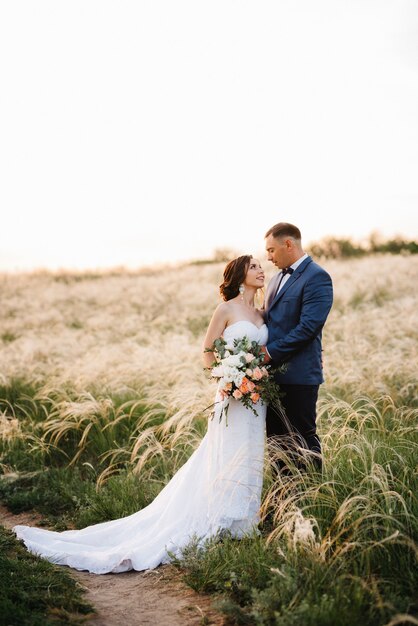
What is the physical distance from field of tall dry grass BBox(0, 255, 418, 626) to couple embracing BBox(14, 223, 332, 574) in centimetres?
35

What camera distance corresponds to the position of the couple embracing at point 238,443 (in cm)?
509

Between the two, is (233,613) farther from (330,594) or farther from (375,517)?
(375,517)

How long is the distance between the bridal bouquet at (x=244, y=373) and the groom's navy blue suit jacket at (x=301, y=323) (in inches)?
9.6

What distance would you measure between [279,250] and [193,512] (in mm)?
2544

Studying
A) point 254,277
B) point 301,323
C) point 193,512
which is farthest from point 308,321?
point 193,512

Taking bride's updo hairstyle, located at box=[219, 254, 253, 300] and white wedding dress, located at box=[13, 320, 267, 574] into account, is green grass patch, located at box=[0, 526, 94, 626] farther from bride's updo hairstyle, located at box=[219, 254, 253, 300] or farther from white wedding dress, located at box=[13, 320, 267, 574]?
bride's updo hairstyle, located at box=[219, 254, 253, 300]

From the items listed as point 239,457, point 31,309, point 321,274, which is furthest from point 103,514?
point 31,309

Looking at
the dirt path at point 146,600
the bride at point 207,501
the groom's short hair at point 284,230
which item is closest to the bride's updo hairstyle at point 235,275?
the bride at point 207,501

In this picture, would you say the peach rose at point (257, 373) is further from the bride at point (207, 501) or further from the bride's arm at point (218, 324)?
the bride's arm at point (218, 324)

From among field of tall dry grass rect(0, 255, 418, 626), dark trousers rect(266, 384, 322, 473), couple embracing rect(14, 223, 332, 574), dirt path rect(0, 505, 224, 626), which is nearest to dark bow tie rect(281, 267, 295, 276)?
couple embracing rect(14, 223, 332, 574)

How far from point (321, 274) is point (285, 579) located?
2.70m

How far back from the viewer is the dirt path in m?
3.98

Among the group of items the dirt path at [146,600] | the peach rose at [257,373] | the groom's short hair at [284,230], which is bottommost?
the dirt path at [146,600]

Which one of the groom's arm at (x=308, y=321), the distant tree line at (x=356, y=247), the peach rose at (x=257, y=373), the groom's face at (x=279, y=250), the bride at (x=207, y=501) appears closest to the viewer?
the peach rose at (x=257, y=373)
